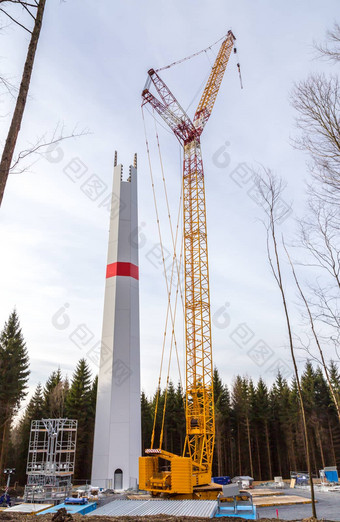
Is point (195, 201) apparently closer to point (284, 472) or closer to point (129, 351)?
point (129, 351)

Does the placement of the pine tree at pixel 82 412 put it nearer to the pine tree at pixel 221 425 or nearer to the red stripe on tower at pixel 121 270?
the pine tree at pixel 221 425

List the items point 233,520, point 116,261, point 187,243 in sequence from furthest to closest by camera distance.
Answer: point 187,243 < point 116,261 < point 233,520

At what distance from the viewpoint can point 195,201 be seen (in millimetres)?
32938

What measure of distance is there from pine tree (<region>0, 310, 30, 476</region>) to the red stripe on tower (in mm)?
13592

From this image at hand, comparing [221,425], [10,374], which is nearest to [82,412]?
[10,374]

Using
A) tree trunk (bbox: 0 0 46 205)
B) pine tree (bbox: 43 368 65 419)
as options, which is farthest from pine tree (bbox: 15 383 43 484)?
tree trunk (bbox: 0 0 46 205)

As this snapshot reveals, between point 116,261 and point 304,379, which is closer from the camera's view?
point 116,261

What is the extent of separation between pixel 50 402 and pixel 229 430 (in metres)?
22.2

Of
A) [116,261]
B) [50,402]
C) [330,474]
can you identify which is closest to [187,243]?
[116,261]

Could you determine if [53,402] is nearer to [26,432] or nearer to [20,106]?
[26,432]

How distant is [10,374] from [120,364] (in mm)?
13919

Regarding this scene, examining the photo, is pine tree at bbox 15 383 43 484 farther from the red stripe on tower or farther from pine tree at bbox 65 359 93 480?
the red stripe on tower

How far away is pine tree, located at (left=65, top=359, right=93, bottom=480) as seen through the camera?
41.5 metres

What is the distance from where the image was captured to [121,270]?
29.4m
